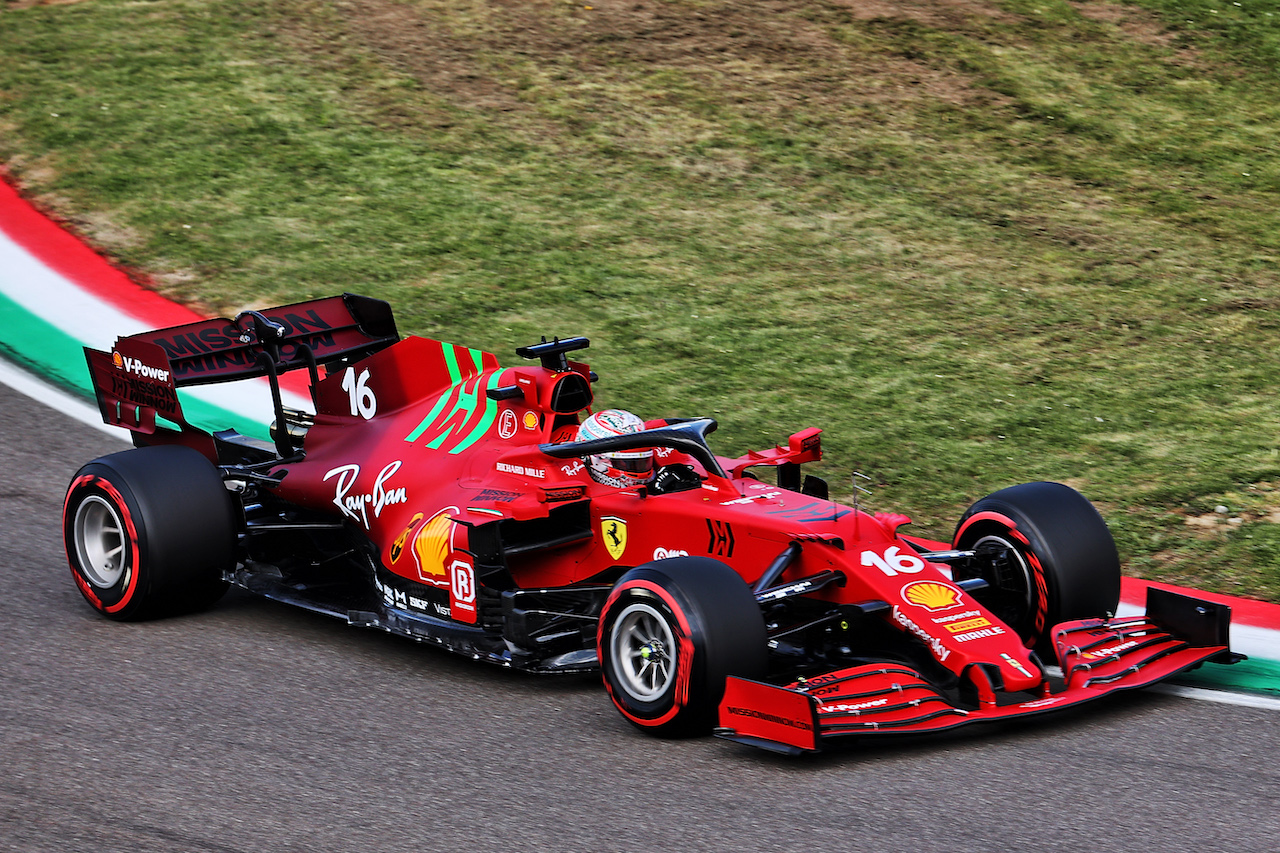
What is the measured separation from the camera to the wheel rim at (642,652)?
570 cm

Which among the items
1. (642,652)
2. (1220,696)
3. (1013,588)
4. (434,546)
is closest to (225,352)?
(434,546)

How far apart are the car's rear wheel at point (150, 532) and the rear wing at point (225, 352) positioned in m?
0.73

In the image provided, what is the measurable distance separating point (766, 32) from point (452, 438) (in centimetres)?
1196

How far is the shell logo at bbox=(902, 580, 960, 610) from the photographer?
5.88 meters

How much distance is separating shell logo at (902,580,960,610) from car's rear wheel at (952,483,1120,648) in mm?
516

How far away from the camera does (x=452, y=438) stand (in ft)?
23.6

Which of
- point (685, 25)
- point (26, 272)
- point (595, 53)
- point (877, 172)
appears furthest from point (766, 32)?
point (26, 272)

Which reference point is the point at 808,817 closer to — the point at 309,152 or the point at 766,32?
the point at 309,152

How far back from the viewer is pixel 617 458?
259 inches

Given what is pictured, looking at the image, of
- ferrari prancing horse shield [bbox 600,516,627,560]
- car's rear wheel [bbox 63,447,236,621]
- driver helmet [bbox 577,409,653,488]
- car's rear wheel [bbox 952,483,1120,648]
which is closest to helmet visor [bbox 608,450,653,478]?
driver helmet [bbox 577,409,653,488]

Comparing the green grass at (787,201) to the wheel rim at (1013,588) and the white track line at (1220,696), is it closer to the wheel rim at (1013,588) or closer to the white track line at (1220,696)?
the white track line at (1220,696)

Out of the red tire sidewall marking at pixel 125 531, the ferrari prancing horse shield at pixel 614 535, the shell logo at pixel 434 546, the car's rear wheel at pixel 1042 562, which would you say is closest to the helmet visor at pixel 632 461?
the ferrari prancing horse shield at pixel 614 535

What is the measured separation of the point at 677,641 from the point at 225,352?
3.83m

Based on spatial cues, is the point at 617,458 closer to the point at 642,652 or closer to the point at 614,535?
the point at 614,535
